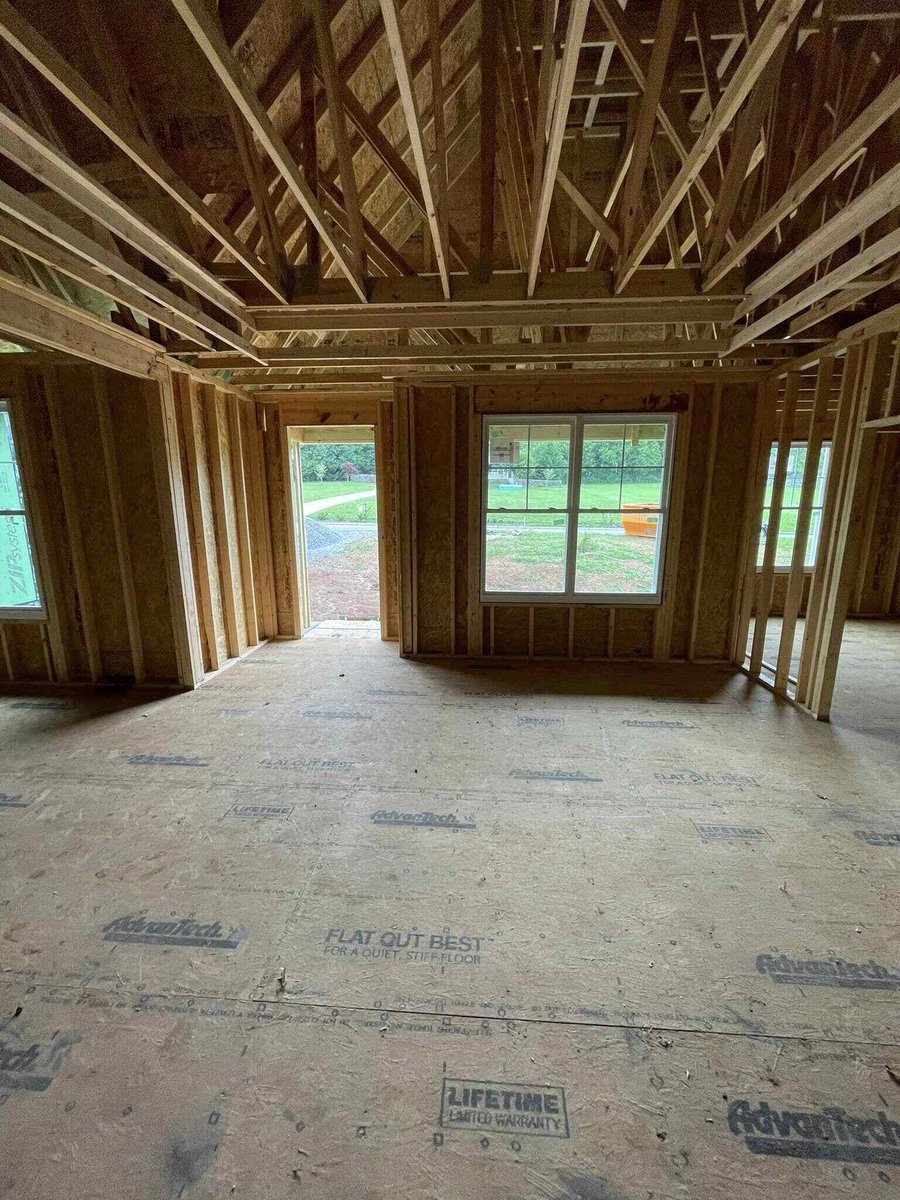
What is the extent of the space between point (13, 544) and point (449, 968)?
17.8 ft

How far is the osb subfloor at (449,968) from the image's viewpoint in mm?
1386

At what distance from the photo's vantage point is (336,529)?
15750 mm

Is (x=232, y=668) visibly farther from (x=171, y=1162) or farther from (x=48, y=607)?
(x=171, y=1162)

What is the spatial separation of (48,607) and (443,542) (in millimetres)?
3933

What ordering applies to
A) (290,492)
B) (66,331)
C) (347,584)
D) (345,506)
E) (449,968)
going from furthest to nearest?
(345,506)
(347,584)
(290,492)
(66,331)
(449,968)

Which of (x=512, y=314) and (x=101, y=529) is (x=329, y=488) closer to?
(x=101, y=529)

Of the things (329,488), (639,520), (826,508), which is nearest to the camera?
(826,508)

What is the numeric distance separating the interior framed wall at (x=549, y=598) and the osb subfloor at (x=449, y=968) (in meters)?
1.88

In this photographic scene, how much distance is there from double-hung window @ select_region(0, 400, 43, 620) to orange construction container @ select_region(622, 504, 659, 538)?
5.87 meters

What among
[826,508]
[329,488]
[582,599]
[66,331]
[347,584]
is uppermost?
[66,331]

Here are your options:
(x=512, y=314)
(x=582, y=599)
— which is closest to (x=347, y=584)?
(x=582, y=599)

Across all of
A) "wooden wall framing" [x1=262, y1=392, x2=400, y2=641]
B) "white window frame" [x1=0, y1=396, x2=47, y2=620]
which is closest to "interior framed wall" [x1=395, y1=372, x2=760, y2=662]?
"wooden wall framing" [x1=262, y1=392, x2=400, y2=641]

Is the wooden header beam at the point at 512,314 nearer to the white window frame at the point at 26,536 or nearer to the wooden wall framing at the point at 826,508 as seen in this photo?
the wooden wall framing at the point at 826,508

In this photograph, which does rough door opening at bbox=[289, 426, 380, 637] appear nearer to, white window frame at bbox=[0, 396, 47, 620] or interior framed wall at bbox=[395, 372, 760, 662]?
interior framed wall at bbox=[395, 372, 760, 662]
